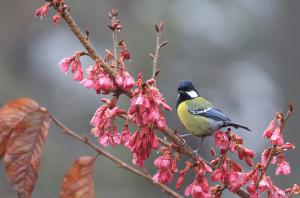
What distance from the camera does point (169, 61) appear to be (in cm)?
1794

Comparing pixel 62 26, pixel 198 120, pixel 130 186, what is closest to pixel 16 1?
pixel 62 26

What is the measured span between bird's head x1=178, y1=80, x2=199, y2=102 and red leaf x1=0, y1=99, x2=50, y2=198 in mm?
1509

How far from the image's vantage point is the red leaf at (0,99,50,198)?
5.53 feet

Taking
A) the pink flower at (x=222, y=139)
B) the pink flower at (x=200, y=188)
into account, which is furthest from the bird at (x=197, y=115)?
the pink flower at (x=200, y=188)

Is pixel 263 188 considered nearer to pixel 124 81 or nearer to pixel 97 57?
pixel 124 81

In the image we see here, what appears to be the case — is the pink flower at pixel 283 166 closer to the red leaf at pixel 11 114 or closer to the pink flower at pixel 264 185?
the pink flower at pixel 264 185

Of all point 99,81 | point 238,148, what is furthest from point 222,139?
point 99,81

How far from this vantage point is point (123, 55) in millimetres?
2449

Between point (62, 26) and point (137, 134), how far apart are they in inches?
Result: 665

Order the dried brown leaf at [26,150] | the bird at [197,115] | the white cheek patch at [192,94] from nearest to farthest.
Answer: the dried brown leaf at [26,150] → the bird at [197,115] → the white cheek patch at [192,94]

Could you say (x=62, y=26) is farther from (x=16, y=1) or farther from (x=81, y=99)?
(x=81, y=99)

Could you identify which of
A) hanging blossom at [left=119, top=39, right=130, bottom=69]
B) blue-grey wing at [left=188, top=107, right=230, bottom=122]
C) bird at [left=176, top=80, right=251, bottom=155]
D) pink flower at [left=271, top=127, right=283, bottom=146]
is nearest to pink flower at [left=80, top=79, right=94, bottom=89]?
hanging blossom at [left=119, top=39, right=130, bottom=69]

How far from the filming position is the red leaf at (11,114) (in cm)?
174

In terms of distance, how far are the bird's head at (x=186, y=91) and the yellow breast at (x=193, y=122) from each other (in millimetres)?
34
